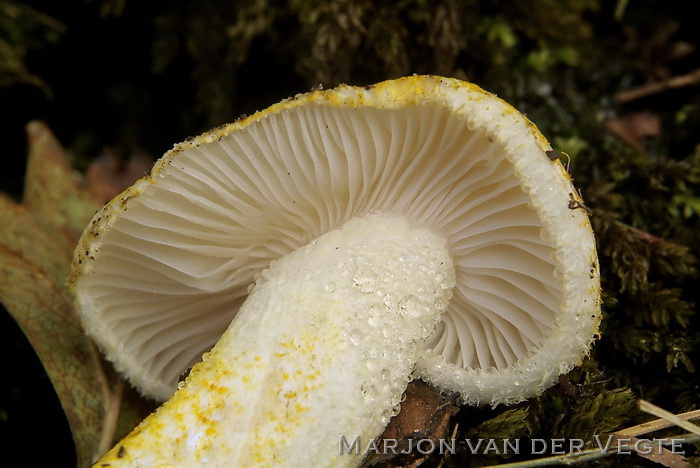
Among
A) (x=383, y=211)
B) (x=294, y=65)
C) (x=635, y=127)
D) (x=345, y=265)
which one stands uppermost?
(x=635, y=127)

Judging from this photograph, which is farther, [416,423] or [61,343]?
[61,343]

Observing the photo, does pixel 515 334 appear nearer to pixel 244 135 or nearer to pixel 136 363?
pixel 244 135

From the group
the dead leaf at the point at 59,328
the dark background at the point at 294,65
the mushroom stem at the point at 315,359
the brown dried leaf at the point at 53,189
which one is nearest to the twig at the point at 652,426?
the mushroom stem at the point at 315,359

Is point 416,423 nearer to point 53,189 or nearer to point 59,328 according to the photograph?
point 59,328

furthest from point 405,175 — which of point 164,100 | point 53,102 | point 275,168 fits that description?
point 53,102

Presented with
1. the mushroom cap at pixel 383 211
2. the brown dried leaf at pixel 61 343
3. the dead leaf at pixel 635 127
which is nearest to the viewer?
the mushroom cap at pixel 383 211

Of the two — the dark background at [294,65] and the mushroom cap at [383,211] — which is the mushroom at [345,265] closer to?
the mushroom cap at [383,211]

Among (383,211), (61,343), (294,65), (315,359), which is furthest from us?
(294,65)

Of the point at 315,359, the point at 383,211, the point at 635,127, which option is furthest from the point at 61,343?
the point at 635,127
